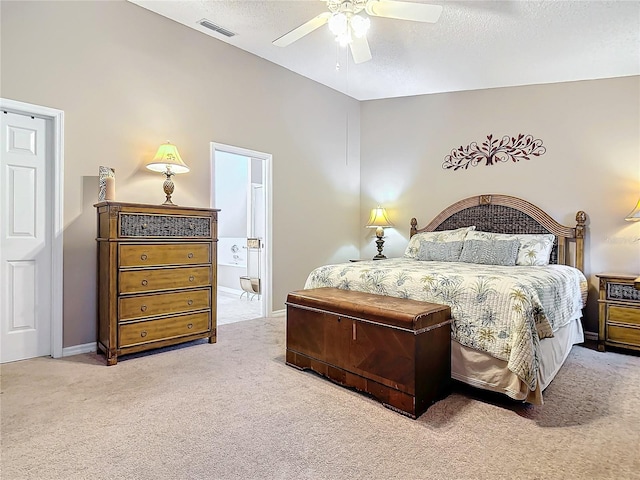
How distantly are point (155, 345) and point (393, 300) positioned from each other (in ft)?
6.82

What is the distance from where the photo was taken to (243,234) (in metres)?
7.14

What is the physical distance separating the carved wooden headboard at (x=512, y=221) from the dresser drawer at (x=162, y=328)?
10.4 ft

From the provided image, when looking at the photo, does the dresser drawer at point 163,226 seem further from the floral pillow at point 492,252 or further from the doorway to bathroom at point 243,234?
the floral pillow at point 492,252

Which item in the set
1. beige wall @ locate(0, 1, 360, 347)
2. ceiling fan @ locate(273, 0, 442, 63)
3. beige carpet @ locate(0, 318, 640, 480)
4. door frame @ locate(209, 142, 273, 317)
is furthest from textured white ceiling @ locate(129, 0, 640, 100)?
beige carpet @ locate(0, 318, 640, 480)

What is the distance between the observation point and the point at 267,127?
4.82m

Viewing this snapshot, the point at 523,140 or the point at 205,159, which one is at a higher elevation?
the point at 523,140

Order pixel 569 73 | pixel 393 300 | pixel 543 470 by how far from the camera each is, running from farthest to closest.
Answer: pixel 569 73 → pixel 393 300 → pixel 543 470

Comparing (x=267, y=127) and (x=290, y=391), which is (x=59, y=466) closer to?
(x=290, y=391)

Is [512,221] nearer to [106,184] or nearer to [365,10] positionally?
[365,10]

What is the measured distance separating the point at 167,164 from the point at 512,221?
381cm

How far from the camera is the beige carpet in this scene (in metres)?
1.73

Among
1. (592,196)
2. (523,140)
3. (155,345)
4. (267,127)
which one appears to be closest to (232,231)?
(267,127)

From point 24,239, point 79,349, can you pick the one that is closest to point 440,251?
point 79,349

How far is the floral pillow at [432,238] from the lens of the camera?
4.50 meters
